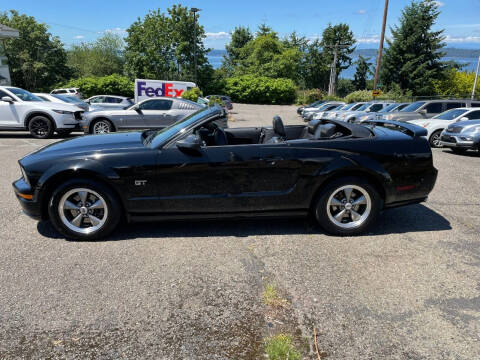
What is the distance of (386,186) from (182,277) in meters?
2.49

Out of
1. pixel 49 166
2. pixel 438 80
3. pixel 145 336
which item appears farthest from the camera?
pixel 438 80

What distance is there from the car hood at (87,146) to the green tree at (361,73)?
254 feet

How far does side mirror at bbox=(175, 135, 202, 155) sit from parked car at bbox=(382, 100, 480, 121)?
1267 centimetres

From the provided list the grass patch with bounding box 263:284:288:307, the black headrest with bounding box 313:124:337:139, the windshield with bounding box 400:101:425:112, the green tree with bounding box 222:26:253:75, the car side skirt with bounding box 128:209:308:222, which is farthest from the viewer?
the green tree with bounding box 222:26:253:75

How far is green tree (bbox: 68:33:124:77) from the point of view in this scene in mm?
53375

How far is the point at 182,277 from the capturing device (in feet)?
11.2

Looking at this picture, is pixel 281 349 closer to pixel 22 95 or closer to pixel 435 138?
pixel 435 138

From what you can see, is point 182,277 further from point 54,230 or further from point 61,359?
point 54,230

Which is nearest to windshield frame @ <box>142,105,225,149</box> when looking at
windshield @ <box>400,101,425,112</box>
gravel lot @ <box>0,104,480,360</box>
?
gravel lot @ <box>0,104,480,360</box>

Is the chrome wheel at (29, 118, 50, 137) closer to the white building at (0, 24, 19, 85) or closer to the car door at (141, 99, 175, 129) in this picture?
the car door at (141, 99, 175, 129)

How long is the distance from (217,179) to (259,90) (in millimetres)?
44980

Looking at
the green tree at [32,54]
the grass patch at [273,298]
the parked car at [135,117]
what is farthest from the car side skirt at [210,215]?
the green tree at [32,54]

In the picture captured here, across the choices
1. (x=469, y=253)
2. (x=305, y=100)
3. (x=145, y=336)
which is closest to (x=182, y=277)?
(x=145, y=336)

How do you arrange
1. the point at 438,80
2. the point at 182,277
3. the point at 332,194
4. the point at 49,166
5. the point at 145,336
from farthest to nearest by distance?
1. the point at 438,80
2. the point at 332,194
3. the point at 49,166
4. the point at 182,277
5. the point at 145,336
